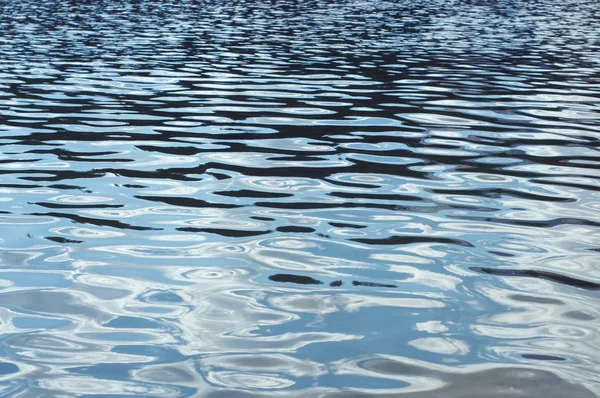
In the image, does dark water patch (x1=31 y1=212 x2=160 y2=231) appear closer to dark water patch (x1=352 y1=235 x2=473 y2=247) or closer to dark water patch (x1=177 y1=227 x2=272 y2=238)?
dark water patch (x1=177 y1=227 x2=272 y2=238)

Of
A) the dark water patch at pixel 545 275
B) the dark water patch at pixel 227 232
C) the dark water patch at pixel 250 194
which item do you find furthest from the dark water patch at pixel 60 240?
the dark water patch at pixel 545 275

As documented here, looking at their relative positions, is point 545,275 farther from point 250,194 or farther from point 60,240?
point 60,240

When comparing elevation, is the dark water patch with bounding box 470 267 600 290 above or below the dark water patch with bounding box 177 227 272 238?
above

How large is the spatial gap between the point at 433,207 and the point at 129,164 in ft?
13.2

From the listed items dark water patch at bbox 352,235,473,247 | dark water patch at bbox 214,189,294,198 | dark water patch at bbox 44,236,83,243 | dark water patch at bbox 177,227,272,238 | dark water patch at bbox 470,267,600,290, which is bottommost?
dark water patch at bbox 214,189,294,198

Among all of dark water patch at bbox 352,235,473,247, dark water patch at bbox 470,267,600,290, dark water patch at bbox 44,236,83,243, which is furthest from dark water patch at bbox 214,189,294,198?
dark water patch at bbox 470,267,600,290

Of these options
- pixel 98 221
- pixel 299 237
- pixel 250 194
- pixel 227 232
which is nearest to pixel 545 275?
pixel 299 237

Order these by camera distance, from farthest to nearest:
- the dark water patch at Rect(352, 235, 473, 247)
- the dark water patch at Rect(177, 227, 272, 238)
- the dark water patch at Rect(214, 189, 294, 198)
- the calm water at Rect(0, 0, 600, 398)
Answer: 1. the dark water patch at Rect(214, 189, 294, 198)
2. the dark water patch at Rect(177, 227, 272, 238)
3. the dark water patch at Rect(352, 235, 473, 247)
4. the calm water at Rect(0, 0, 600, 398)

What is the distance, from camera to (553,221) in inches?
339

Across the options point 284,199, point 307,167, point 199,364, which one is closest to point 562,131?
point 307,167

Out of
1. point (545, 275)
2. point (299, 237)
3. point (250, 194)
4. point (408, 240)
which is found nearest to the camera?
point (545, 275)

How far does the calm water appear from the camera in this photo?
5320 millimetres

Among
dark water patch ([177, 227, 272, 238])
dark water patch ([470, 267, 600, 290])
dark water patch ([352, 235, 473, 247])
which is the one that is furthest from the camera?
dark water patch ([177, 227, 272, 238])

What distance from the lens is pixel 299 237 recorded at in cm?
803
